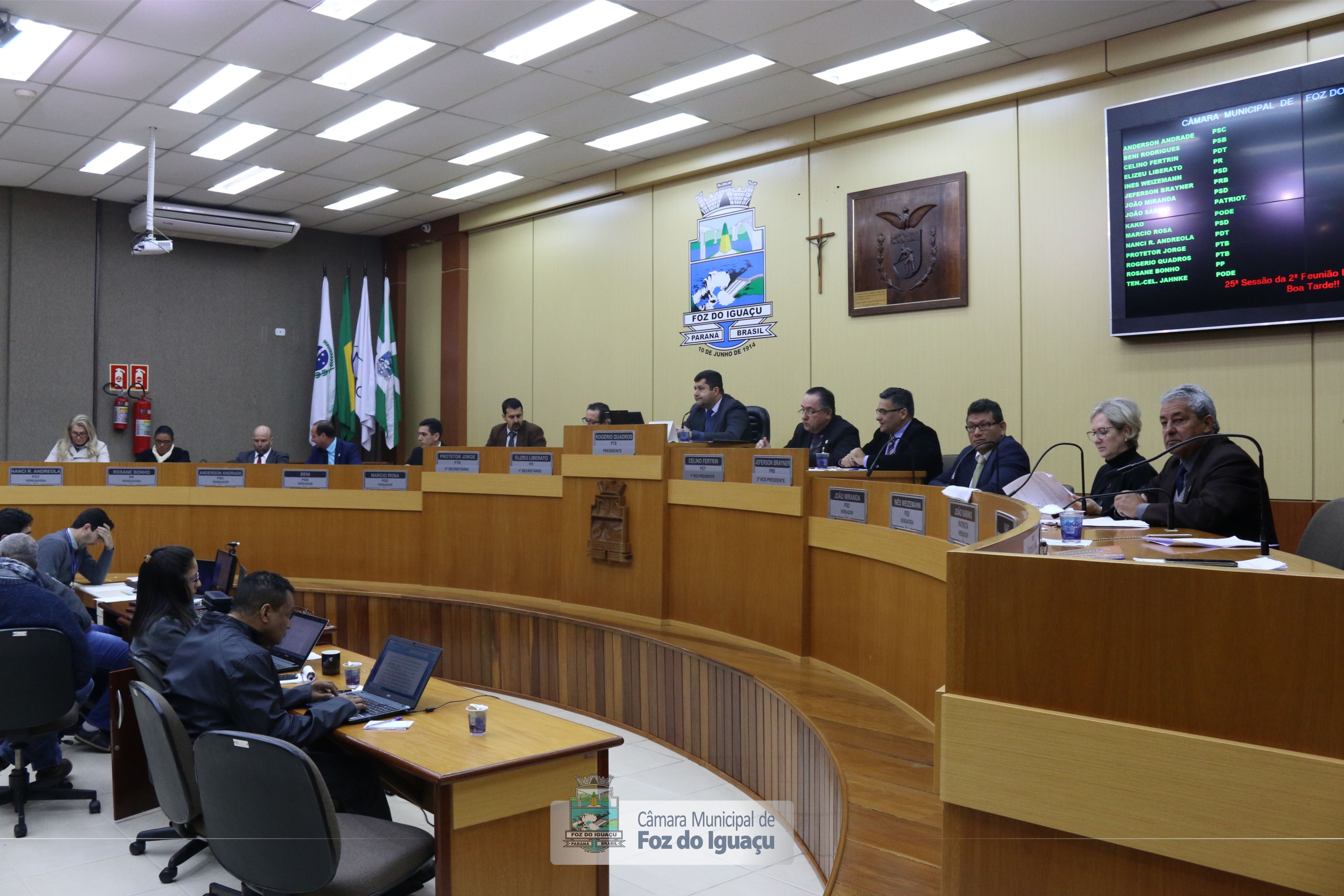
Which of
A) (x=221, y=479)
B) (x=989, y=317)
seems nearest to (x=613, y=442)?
(x=989, y=317)

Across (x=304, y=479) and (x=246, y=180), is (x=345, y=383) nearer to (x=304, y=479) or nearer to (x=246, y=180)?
(x=246, y=180)

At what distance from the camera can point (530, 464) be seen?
210 inches

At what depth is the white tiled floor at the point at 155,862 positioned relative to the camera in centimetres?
298

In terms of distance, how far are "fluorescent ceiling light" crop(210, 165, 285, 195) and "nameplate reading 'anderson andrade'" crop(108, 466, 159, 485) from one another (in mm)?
2860

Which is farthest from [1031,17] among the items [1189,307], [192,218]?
[192,218]

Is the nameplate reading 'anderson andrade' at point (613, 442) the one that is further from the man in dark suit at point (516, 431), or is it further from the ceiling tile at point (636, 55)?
the ceiling tile at point (636, 55)

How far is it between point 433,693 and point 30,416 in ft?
23.3

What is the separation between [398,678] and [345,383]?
735 cm

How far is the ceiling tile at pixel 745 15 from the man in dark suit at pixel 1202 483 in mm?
2842

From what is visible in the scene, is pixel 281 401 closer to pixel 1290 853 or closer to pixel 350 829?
pixel 350 829

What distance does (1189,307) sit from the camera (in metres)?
4.87

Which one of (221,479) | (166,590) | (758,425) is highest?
(758,425)

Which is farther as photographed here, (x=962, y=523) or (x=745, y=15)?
(x=745, y=15)

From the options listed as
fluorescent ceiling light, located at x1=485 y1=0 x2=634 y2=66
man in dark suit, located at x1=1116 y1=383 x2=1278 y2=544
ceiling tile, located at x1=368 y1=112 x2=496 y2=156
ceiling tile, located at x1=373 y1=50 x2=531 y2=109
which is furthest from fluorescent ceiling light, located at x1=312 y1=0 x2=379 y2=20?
man in dark suit, located at x1=1116 y1=383 x2=1278 y2=544
